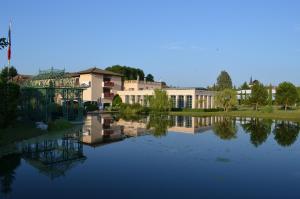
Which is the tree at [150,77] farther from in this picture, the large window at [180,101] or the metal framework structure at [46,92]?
the metal framework structure at [46,92]

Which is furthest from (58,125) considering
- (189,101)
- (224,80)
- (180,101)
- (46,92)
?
(224,80)

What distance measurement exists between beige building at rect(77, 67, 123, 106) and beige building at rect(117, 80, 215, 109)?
9.47 ft

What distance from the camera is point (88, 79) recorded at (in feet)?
217

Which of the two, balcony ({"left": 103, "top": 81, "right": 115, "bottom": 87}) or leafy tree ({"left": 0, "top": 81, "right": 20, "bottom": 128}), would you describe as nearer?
leafy tree ({"left": 0, "top": 81, "right": 20, "bottom": 128})

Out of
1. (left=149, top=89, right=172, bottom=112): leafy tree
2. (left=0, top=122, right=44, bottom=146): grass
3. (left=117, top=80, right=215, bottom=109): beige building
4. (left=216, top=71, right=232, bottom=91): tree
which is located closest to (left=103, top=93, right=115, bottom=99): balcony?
(left=117, top=80, right=215, bottom=109): beige building

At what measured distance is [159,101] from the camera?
59.5m

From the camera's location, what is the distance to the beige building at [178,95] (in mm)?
64500

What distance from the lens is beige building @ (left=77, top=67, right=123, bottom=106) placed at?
65806 millimetres

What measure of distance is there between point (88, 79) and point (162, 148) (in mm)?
48879

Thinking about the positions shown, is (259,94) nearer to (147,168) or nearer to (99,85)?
(99,85)

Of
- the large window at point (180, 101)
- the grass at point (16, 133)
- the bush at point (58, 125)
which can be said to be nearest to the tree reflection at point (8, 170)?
the grass at point (16, 133)

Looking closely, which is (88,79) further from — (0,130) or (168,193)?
(168,193)

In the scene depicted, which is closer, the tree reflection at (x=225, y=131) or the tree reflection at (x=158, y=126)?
the tree reflection at (x=225, y=131)

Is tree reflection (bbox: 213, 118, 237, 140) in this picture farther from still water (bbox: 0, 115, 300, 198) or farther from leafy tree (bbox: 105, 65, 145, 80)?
leafy tree (bbox: 105, 65, 145, 80)
